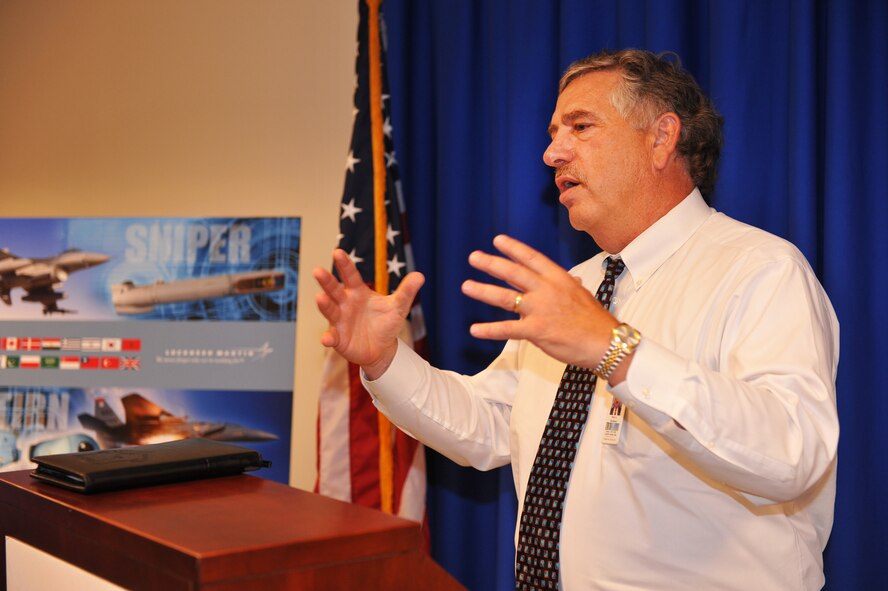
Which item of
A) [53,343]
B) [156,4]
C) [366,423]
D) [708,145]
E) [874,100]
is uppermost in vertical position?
[156,4]

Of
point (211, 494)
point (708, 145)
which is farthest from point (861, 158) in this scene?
point (211, 494)

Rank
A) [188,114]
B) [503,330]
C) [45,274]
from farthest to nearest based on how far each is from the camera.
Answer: [188,114] → [45,274] → [503,330]

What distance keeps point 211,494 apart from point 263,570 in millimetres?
295

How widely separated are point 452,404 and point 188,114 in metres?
2.18

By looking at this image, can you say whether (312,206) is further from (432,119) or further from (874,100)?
(874,100)

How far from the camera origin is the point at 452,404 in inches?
76.7

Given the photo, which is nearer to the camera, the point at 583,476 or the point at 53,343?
the point at 583,476

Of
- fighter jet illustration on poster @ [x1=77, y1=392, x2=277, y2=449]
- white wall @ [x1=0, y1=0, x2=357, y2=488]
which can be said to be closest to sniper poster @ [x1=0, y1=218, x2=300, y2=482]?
fighter jet illustration on poster @ [x1=77, y1=392, x2=277, y2=449]

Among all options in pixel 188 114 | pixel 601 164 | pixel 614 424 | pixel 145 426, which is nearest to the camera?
pixel 614 424

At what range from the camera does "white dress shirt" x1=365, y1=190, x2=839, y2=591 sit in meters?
1.26

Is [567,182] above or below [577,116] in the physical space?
below

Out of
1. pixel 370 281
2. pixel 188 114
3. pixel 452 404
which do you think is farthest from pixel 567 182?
pixel 188 114

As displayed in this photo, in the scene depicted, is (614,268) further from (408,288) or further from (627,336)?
(627,336)

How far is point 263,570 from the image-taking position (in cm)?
82
